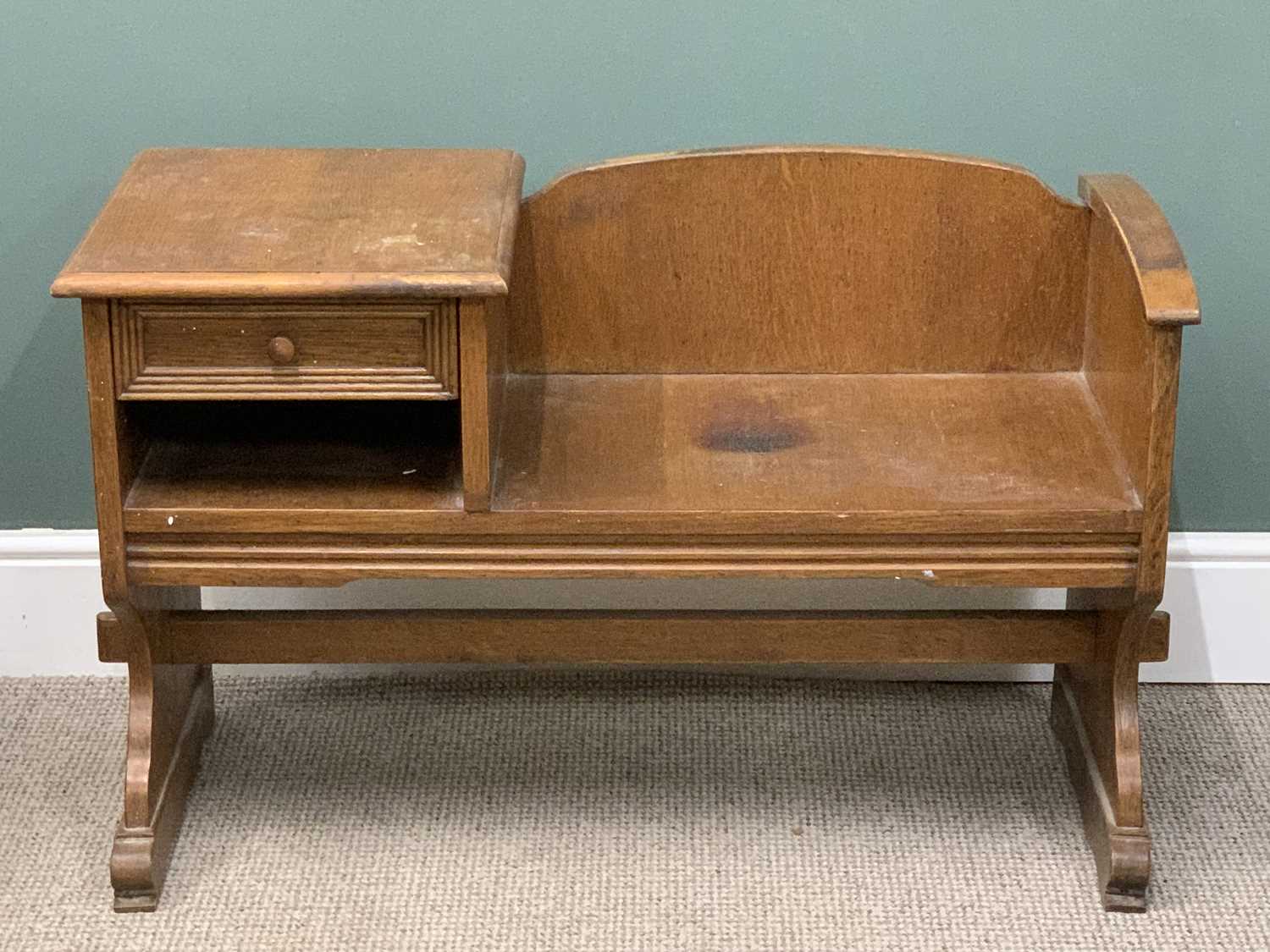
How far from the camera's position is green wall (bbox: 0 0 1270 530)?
2.08 m

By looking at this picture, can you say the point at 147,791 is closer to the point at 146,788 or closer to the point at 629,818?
the point at 146,788

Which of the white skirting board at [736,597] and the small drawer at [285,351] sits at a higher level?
the small drawer at [285,351]

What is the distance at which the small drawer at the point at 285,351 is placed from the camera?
1703 millimetres

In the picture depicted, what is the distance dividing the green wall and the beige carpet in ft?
2.16

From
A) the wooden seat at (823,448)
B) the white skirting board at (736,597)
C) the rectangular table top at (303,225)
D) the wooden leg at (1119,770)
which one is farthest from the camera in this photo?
the white skirting board at (736,597)

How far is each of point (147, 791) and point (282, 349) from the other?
0.57 m

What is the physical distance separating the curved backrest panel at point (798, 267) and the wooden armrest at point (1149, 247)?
71 mm

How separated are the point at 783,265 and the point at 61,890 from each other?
107 cm

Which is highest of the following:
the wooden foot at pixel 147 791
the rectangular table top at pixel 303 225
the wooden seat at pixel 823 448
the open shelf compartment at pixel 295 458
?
the rectangular table top at pixel 303 225

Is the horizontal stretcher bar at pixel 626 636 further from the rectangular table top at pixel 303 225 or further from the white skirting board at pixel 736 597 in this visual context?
the rectangular table top at pixel 303 225

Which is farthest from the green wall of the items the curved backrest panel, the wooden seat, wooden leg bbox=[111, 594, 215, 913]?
wooden leg bbox=[111, 594, 215, 913]

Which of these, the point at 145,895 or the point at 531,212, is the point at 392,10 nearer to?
the point at 531,212

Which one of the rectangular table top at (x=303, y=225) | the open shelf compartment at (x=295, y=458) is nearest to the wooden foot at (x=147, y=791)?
the open shelf compartment at (x=295, y=458)

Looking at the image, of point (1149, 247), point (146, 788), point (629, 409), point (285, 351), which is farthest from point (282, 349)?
point (1149, 247)
